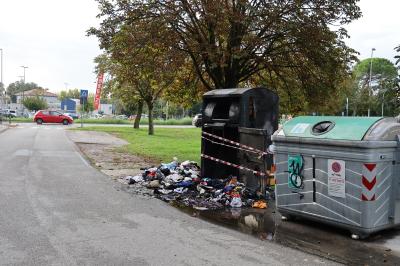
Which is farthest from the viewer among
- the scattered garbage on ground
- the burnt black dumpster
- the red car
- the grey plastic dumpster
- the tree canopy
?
the red car

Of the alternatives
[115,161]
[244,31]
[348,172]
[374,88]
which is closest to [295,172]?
[348,172]

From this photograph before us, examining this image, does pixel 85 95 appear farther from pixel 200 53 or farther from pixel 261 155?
pixel 261 155

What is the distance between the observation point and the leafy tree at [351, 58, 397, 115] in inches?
337

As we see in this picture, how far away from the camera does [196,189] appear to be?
938cm

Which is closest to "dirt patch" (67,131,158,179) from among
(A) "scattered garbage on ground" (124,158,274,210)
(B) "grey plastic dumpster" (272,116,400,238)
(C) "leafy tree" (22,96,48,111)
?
(A) "scattered garbage on ground" (124,158,274,210)

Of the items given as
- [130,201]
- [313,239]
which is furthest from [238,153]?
[313,239]

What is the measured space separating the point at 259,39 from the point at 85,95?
22.9m

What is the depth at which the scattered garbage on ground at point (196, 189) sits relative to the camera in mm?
8281

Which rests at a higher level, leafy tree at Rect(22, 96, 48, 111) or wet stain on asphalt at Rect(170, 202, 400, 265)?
leafy tree at Rect(22, 96, 48, 111)

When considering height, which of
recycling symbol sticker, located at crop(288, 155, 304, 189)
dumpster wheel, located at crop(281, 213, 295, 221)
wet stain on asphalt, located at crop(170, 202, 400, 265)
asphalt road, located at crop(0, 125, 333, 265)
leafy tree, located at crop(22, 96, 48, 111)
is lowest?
wet stain on asphalt, located at crop(170, 202, 400, 265)

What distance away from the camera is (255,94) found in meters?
9.30

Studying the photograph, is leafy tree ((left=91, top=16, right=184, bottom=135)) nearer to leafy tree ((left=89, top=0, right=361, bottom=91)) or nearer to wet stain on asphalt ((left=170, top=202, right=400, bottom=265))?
leafy tree ((left=89, top=0, right=361, bottom=91))

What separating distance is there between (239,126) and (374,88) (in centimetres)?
1619

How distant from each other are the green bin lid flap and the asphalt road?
69.1 inches
